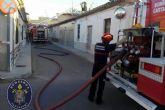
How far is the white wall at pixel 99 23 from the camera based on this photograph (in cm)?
1648

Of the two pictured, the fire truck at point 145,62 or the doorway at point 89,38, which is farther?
the doorway at point 89,38

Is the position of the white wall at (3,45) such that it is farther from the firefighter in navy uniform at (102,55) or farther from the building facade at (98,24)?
the firefighter in navy uniform at (102,55)

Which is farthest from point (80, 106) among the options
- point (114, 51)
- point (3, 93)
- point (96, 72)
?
point (3, 93)

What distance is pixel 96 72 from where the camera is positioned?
8398 mm

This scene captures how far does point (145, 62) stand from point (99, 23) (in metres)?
17.8

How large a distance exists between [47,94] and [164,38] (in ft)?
13.8

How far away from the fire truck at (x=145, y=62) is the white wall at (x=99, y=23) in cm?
592

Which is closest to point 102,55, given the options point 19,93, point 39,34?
point 19,93

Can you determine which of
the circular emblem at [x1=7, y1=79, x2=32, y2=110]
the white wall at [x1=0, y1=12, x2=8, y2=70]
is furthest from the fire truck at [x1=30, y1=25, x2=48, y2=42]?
the circular emblem at [x1=7, y1=79, x2=32, y2=110]

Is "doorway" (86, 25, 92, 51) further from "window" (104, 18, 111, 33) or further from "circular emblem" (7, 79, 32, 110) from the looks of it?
"circular emblem" (7, 79, 32, 110)

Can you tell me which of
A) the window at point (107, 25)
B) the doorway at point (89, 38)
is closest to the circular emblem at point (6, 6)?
the window at point (107, 25)

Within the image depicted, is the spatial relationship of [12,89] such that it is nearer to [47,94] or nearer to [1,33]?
[47,94]

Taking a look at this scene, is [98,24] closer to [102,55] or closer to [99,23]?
[99,23]

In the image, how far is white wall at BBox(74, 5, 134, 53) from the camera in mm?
16484
